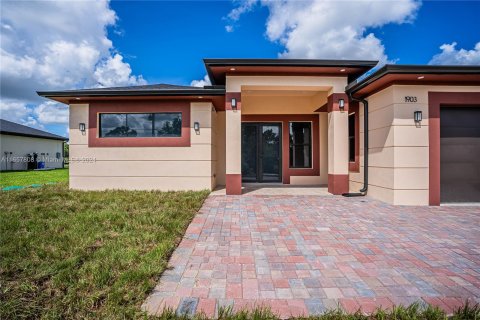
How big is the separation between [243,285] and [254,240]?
1206mm

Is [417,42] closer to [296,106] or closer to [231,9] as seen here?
[296,106]

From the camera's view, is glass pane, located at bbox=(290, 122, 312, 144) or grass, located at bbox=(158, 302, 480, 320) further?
glass pane, located at bbox=(290, 122, 312, 144)

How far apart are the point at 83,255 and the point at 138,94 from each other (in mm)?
5511

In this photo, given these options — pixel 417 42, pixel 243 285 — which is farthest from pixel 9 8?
pixel 417 42

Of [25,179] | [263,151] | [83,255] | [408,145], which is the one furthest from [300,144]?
[25,179]

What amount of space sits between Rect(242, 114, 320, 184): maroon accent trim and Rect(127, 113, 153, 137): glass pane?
148 inches

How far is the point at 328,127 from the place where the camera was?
750cm

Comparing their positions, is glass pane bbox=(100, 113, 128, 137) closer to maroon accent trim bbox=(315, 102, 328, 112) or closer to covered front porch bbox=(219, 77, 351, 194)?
covered front porch bbox=(219, 77, 351, 194)

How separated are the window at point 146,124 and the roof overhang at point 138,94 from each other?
1.89 ft

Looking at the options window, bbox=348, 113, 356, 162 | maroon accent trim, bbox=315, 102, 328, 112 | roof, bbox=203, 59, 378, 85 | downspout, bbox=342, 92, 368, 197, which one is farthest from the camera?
maroon accent trim, bbox=315, 102, 328, 112

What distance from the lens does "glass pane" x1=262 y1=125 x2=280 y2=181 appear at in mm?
9695

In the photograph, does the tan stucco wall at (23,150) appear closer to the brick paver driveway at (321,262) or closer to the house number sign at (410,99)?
the brick paver driveway at (321,262)

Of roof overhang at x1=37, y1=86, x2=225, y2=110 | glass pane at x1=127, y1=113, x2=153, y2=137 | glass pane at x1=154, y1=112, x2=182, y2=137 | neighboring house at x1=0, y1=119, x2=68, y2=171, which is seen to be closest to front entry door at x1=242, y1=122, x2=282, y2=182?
roof overhang at x1=37, y1=86, x2=225, y2=110

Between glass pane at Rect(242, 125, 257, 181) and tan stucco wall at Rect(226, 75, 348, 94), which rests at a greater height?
tan stucco wall at Rect(226, 75, 348, 94)
